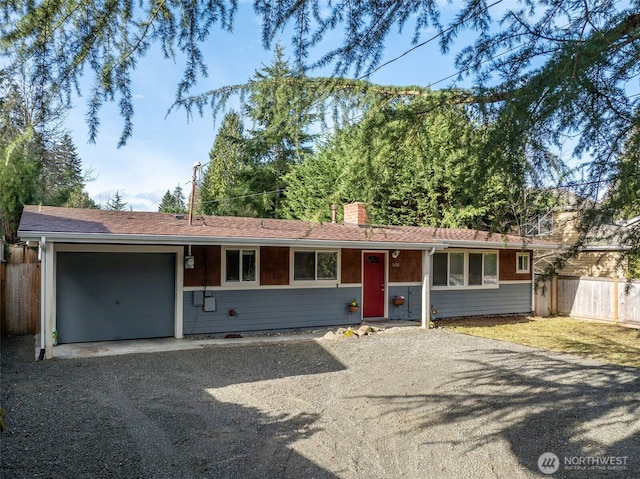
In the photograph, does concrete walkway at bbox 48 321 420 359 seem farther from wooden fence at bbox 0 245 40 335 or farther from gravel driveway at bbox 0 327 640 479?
wooden fence at bbox 0 245 40 335

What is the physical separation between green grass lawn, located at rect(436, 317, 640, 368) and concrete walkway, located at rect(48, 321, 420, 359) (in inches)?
171

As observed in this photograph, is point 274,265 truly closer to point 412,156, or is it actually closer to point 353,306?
point 353,306

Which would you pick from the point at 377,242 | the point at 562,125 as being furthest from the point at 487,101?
the point at 377,242

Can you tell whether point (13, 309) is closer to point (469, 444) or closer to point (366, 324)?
point (366, 324)

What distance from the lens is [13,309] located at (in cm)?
989

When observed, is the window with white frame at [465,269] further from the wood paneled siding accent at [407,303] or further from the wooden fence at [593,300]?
the wooden fence at [593,300]

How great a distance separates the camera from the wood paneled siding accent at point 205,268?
966cm

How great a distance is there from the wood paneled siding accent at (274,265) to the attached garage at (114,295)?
2.04 metres

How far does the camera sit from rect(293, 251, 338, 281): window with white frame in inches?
429

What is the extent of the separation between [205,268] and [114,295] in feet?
6.26

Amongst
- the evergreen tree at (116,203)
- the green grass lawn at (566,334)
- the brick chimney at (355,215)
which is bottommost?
the green grass lawn at (566,334)

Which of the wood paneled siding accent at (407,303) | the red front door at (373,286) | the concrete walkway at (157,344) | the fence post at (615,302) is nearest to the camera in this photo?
the concrete walkway at (157,344)

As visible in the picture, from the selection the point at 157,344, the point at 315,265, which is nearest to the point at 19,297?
the point at 157,344

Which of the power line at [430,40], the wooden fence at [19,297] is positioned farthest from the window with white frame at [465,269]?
the wooden fence at [19,297]
